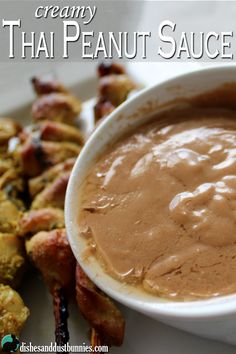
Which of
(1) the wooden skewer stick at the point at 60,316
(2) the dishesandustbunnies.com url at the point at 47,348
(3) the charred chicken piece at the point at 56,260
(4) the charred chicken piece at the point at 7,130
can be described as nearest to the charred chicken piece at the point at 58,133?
(4) the charred chicken piece at the point at 7,130

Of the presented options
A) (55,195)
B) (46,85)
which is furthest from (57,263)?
(46,85)

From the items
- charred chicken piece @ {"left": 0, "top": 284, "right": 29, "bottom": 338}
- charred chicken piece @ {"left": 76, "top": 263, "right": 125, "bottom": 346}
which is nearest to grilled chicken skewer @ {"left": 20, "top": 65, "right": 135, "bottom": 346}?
charred chicken piece @ {"left": 76, "top": 263, "right": 125, "bottom": 346}

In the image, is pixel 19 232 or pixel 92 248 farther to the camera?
pixel 19 232

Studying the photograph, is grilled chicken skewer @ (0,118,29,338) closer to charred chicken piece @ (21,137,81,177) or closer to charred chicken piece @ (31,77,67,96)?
charred chicken piece @ (21,137,81,177)

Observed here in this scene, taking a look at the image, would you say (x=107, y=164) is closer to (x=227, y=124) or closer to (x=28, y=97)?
(x=227, y=124)

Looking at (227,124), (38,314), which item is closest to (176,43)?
(227,124)

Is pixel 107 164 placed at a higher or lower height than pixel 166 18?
lower
